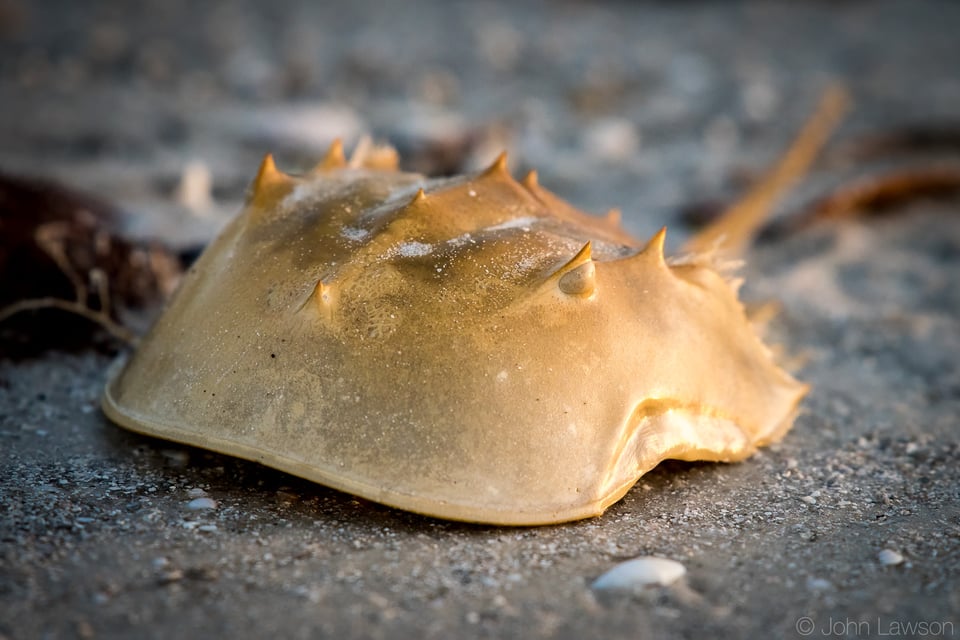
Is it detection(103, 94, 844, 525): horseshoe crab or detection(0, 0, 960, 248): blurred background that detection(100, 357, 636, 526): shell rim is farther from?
detection(0, 0, 960, 248): blurred background

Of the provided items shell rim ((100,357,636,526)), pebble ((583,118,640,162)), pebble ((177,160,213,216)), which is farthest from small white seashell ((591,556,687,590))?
pebble ((583,118,640,162))

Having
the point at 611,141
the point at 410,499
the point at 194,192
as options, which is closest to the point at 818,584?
the point at 410,499

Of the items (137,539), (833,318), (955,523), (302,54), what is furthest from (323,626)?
(302,54)

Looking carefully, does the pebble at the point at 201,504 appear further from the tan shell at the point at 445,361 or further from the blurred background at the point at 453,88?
the blurred background at the point at 453,88

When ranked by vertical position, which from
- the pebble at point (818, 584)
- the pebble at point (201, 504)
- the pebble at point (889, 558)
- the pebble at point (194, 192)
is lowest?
the pebble at point (201, 504)

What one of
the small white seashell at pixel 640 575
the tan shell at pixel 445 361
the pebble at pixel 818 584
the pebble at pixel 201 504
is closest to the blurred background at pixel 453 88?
the tan shell at pixel 445 361

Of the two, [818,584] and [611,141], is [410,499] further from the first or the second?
[611,141]
